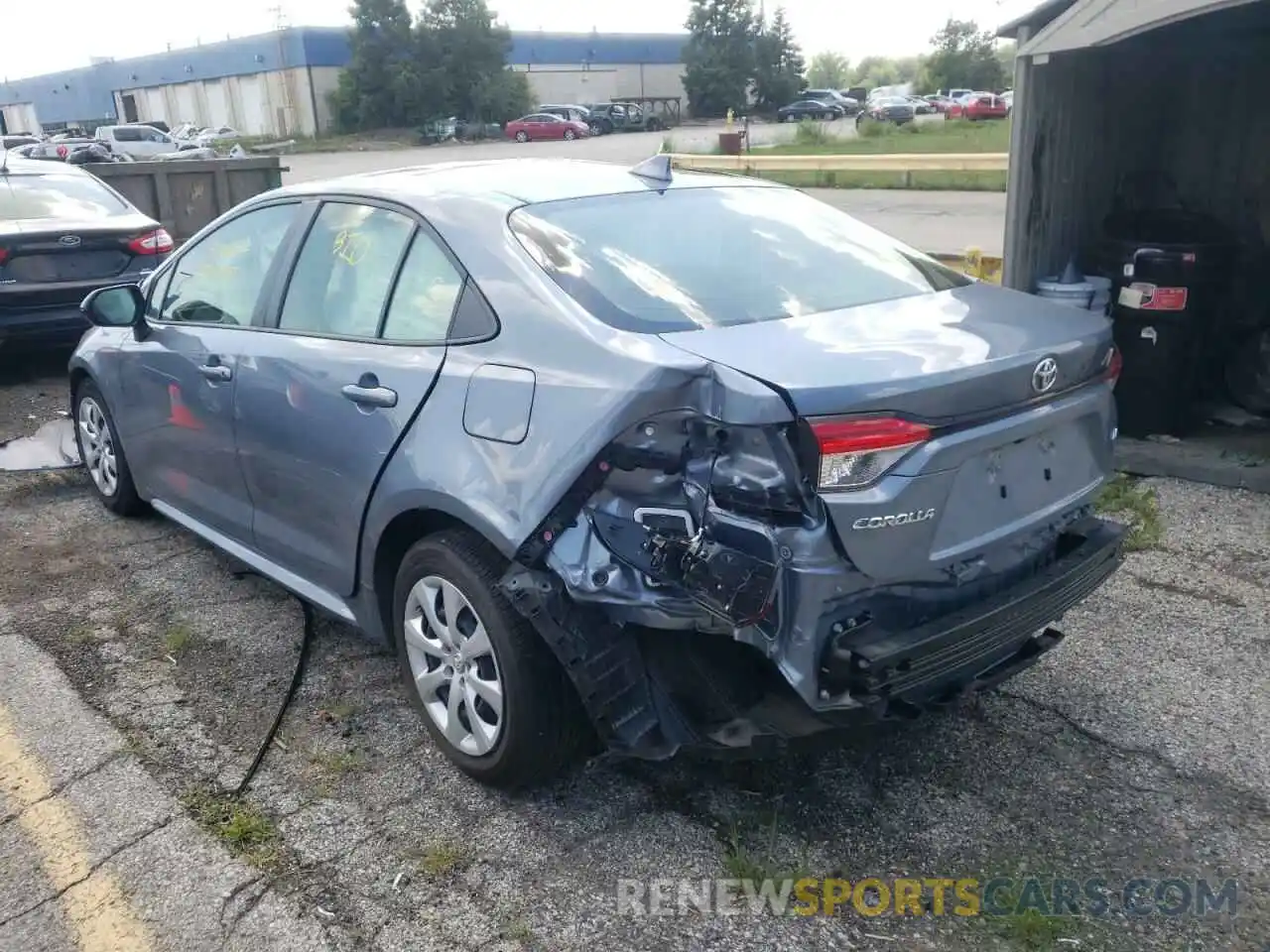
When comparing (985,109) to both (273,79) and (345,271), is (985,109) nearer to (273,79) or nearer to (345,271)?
(273,79)

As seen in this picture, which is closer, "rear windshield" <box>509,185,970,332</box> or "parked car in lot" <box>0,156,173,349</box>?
"rear windshield" <box>509,185,970,332</box>

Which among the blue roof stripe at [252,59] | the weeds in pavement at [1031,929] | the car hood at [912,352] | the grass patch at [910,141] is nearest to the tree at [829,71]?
the blue roof stripe at [252,59]

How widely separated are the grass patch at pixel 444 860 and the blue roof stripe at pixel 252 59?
67516 mm

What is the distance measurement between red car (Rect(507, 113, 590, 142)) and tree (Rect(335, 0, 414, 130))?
11.3 metres

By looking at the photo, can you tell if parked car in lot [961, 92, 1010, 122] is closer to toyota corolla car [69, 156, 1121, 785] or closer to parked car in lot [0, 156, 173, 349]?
parked car in lot [0, 156, 173, 349]

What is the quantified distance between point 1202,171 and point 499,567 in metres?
6.15

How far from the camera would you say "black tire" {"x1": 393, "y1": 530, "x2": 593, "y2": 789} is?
2938mm

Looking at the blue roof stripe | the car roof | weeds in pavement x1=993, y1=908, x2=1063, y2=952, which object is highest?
the blue roof stripe

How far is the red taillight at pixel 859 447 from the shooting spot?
2504 millimetres

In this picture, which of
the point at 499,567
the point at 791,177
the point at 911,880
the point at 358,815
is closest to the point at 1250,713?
the point at 911,880

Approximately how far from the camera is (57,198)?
332 inches

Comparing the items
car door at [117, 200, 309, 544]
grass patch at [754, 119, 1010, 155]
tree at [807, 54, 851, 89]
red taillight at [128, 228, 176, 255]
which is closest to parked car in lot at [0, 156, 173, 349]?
red taillight at [128, 228, 176, 255]

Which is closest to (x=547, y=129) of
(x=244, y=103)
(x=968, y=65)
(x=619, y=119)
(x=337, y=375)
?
(x=619, y=119)

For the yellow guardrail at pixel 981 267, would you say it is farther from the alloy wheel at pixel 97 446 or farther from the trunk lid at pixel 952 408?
the alloy wheel at pixel 97 446
